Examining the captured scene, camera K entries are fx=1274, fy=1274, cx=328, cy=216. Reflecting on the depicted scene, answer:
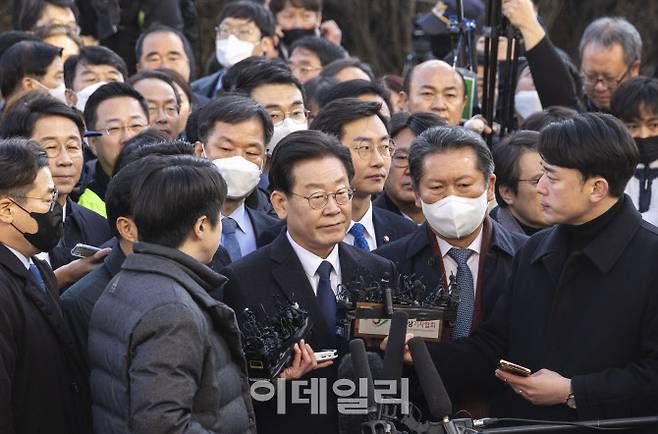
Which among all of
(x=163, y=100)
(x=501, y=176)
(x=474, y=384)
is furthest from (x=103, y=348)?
(x=163, y=100)

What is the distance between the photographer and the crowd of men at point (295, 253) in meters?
4.14

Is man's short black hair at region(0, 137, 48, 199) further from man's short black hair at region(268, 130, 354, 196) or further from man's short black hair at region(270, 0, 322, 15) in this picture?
man's short black hair at region(270, 0, 322, 15)

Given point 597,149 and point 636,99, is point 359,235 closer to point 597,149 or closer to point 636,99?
point 597,149

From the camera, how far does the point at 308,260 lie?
5.05 meters

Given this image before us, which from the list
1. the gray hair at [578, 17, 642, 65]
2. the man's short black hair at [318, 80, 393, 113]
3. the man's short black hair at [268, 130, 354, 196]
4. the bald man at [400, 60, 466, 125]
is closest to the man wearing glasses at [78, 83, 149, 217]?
the man's short black hair at [318, 80, 393, 113]

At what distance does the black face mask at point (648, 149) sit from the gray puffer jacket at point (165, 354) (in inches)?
138

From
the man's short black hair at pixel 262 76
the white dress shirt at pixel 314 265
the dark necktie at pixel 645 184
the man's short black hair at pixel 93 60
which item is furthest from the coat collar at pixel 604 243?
the man's short black hair at pixel 93 60

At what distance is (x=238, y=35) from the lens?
9.86 m

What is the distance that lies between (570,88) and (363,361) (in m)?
4.53

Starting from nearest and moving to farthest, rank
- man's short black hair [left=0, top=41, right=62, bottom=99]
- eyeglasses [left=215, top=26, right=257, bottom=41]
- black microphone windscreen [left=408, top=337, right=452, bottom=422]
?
black microphone windscreen [left=408, top=337, right=452, bottom=422], man's short black hair [left=0, top=41, right=62, bottom=99], eyeglasses [left=215, top=26, right=257, bottom=41]

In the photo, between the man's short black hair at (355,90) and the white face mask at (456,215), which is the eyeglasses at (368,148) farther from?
the man's short black hair at (355,90)

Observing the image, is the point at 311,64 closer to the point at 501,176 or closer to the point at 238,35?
the point at 238,35

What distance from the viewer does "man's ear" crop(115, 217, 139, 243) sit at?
192 inches

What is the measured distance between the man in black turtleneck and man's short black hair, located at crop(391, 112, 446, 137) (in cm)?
182
